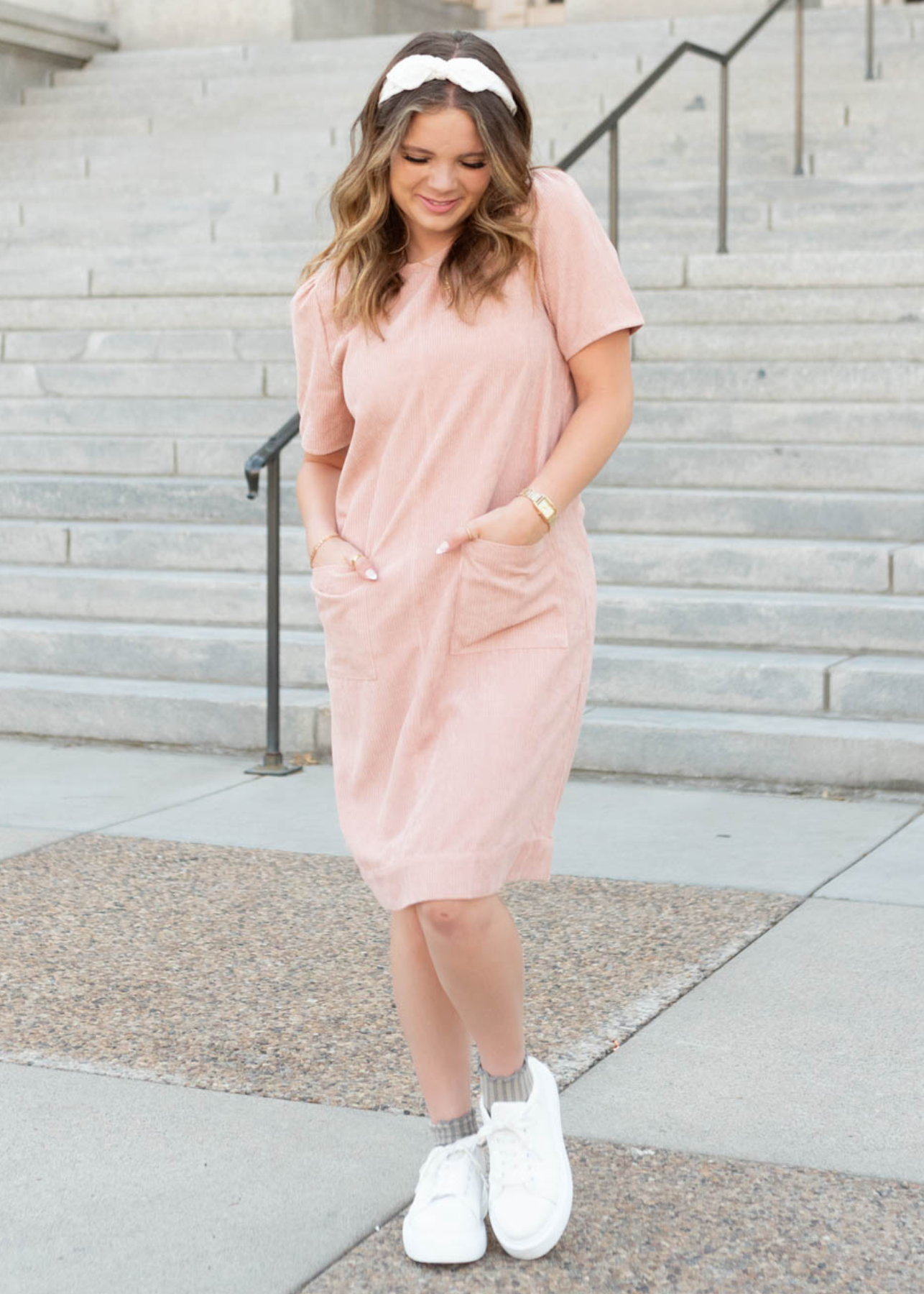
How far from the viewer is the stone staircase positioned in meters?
6.63

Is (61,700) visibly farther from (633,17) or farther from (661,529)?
(633,17)

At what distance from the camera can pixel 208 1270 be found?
2.86 meters

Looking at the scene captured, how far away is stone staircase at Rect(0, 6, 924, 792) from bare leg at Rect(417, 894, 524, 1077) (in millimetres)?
3337

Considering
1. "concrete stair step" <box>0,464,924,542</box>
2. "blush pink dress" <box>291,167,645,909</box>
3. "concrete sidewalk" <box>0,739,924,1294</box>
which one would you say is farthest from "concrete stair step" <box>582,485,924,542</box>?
"blush pink dress" <box>291,167,645,909</box>

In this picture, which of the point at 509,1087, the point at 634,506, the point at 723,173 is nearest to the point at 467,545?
the point at 509,1087

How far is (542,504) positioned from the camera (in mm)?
2764

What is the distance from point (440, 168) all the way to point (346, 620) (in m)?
0.68

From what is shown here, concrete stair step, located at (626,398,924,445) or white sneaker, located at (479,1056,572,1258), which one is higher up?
concrete stair step, located at (626,398,924,445)

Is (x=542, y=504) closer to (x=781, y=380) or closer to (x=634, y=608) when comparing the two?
(x=634, y=608)

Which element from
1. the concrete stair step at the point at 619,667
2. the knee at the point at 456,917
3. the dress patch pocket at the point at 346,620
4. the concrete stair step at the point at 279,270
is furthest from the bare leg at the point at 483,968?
the concrete stair step at the point at 279,270

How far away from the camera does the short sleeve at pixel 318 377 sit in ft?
9.70

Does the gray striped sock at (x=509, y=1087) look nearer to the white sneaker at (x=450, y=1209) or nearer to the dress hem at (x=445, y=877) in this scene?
the white sneaker at (x=450, y=1209)

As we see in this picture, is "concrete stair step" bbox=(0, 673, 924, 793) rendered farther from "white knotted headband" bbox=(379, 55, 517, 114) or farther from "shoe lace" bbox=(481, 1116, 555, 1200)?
"white knotted headband" bbox=(379, 55, 517, 114)

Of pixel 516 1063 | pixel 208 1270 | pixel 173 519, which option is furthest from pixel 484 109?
pixel 173 519
